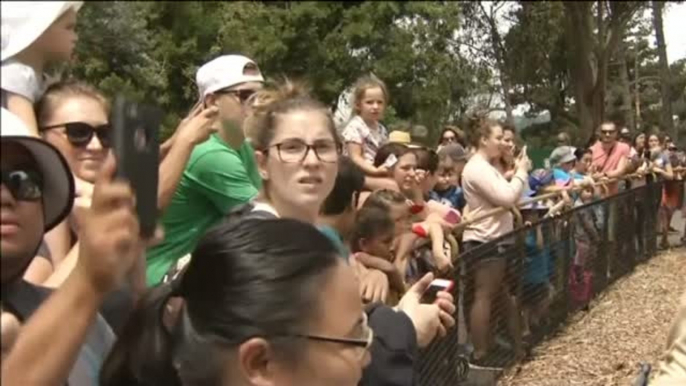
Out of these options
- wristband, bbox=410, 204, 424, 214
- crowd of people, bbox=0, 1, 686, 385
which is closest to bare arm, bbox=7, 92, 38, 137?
crowd of people, bbox=0, 1, 686, 385

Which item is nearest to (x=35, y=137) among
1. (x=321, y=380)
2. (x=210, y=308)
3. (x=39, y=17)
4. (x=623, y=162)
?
(x=39, y=17)

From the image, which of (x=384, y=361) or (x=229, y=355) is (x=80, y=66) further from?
(x=384, y=361)

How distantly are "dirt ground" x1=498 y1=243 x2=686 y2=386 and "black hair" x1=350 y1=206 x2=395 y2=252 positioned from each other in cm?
292

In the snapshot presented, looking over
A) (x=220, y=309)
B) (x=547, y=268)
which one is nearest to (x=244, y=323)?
(x=220, y=309)

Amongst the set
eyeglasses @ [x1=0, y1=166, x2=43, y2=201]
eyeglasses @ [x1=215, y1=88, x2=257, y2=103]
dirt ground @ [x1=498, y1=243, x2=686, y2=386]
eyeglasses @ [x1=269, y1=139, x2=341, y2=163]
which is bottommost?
dirt ground @ [x1=498, y1=243, x2=686, y2=386]

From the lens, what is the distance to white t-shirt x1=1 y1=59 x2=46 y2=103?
1176 mm

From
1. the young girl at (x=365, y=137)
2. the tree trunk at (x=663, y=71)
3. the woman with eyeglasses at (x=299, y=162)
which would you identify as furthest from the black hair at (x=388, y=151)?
the woman with eyeglasses at (x=299, y=162)

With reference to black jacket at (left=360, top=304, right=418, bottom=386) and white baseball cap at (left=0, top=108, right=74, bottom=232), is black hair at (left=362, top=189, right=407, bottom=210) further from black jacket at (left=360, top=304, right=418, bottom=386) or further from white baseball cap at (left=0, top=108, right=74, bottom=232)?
white baseball cap at (left=0, top=108, right=74, bottom=232)

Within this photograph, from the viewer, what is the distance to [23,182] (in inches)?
48.8

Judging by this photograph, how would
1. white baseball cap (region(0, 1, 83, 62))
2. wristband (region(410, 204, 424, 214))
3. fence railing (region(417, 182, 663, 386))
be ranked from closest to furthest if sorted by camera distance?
1. white baseball cap (region(0, 1, 83, 62))
2. wristband (region(410, 204, 424, 214))
3. fence railing (region(417, 182, 663, 386))

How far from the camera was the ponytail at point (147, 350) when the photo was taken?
61.9 inches

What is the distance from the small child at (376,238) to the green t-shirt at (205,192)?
1352 millimetres

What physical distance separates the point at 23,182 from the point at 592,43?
3.27 feet

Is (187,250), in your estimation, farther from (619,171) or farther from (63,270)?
(619,171)
